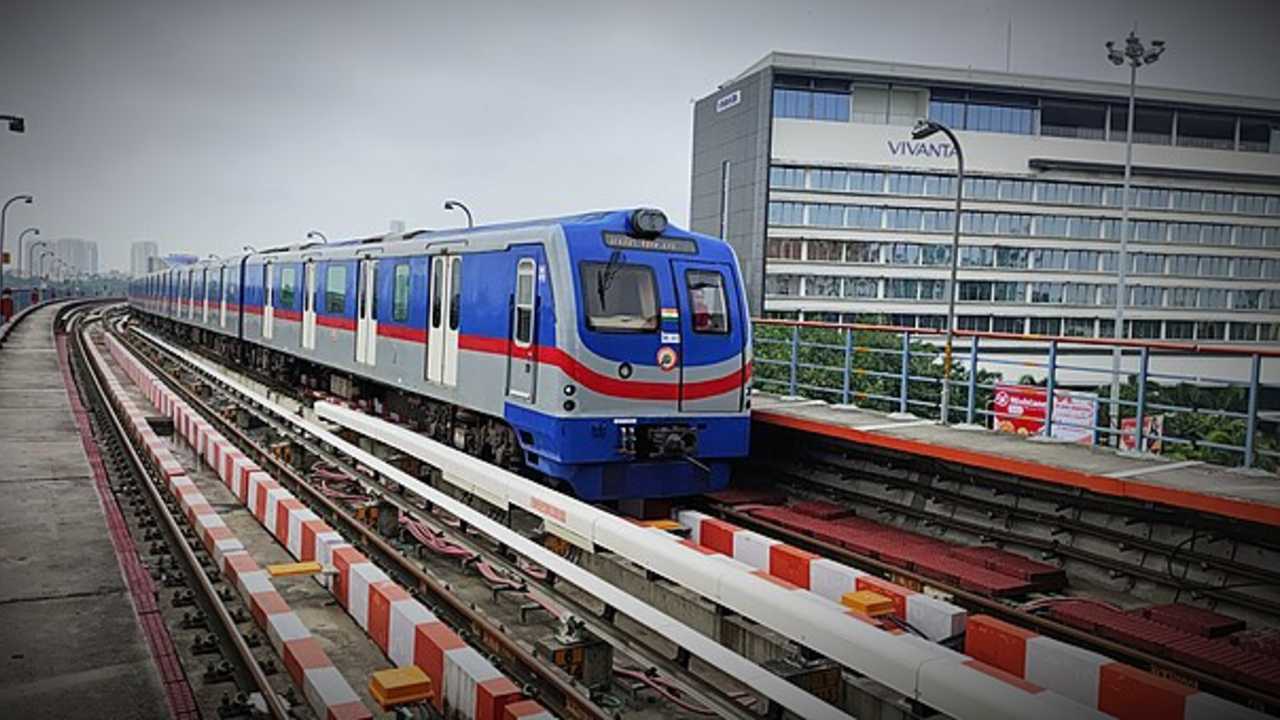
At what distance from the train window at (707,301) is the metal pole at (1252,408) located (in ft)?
15.2

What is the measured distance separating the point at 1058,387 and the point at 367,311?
970 cm

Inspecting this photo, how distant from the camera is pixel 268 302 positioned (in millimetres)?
21891

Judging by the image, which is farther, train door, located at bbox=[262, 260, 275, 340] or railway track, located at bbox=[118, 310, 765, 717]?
train door, located at bbox=[262, 260, 275, 340]

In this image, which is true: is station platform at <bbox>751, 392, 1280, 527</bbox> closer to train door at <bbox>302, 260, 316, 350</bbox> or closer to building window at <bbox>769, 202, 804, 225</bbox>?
train door at <bbox>302, 260, 316, 350</bbox>

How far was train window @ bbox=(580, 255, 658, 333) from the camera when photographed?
9633mm

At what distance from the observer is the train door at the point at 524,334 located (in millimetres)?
10000

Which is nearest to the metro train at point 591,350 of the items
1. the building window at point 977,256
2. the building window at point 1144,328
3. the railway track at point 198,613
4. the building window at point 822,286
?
the railway track at point 198,613

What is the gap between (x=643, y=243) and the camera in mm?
10094

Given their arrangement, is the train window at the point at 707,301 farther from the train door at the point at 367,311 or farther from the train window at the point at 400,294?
the train door at the point at 367,311

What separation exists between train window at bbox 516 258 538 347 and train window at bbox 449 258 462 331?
1614 millimetres

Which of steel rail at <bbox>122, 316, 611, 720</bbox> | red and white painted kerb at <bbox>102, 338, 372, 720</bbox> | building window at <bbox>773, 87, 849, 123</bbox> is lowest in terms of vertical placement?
steel rail at <bbox>122, 316, 611, 720</bbox>

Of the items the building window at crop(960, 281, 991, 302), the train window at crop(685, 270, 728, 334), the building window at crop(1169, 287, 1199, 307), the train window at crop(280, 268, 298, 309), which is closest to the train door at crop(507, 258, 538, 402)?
the train window at crop(685, 270, 728, 334)

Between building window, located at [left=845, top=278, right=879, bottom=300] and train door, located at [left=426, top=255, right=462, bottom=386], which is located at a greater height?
building window, located at [left=845, top=278, right=879, bottom=300]

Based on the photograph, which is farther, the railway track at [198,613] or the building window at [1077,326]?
the building window at [1077,326]
